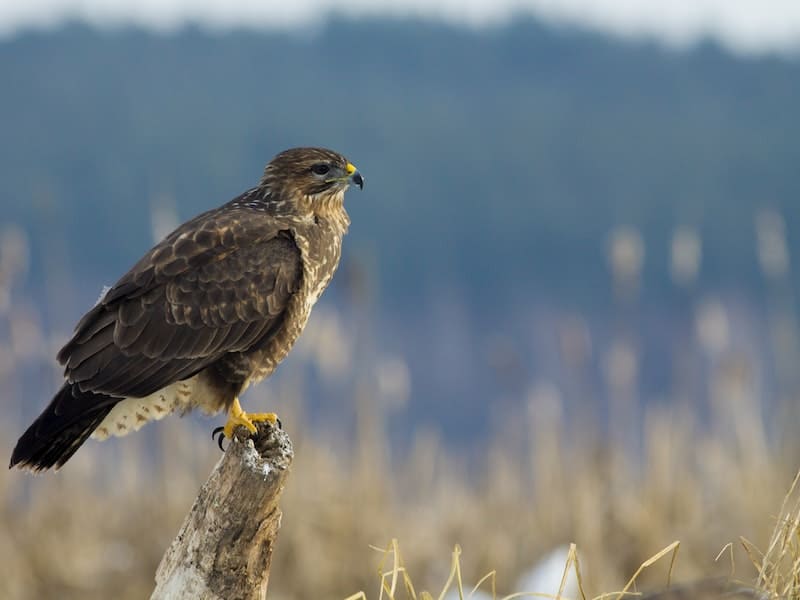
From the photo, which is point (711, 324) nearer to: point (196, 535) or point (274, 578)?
point (274, 578)

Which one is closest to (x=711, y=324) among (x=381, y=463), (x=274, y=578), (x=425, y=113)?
(x=381, y=463)

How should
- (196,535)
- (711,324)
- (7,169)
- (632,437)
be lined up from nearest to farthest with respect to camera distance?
(196,535) < (711,324) < (632,437) < (7,169)

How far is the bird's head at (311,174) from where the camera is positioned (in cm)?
506

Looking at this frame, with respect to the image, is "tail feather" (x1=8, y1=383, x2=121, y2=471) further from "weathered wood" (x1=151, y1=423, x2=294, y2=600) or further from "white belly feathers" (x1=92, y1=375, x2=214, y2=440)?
"weathered wood" (x1=151, y1=423, x2=294, y2=600)

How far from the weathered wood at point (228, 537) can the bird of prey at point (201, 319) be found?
537 millimetres

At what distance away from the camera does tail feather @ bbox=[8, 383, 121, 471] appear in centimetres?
440

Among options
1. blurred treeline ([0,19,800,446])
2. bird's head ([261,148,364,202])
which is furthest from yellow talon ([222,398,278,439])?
blurred treeline ([0,19,800,446])

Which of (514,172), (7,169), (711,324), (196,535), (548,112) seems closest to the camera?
(196,535)

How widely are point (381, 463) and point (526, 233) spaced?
45565mm

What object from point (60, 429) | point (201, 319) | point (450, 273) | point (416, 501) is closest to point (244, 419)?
point (201, 319)

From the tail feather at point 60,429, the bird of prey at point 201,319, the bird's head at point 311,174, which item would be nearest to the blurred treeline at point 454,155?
the bird's head at point 311,174

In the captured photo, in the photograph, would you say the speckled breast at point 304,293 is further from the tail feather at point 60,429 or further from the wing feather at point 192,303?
the tail feather at point 60,429

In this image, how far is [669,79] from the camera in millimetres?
63562

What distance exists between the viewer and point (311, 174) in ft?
16.6
